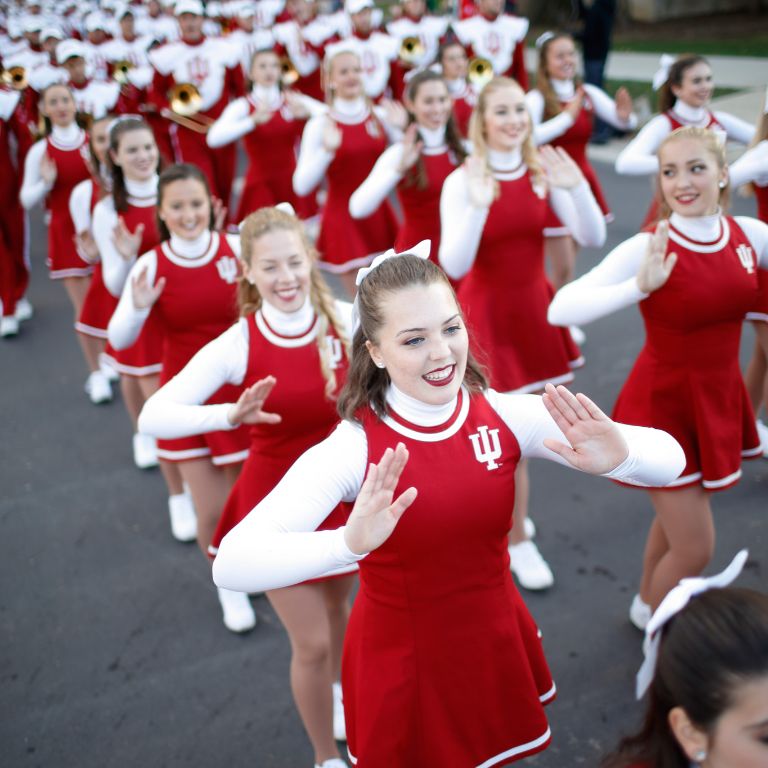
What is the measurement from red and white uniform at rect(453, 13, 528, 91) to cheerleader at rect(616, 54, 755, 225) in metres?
5.58

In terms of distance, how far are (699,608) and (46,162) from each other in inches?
235

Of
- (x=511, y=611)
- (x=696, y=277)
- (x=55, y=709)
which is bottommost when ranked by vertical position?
(x=55, y=709)

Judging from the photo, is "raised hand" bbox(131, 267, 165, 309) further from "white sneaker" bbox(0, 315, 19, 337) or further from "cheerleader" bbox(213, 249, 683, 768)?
"white sneaker" bbox(0, 315, 19, 337)

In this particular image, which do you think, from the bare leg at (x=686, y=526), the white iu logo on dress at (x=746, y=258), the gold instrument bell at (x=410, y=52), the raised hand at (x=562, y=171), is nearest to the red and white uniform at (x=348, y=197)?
the raised hand at (x=562, y=171)

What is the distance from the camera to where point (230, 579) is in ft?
6.98

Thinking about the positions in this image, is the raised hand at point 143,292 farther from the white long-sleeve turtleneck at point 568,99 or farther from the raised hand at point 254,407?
the white long-sleeve turtleneck at point 568,99

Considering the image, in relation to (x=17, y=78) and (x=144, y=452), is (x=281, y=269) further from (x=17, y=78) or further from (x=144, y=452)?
(x=17, y=78)

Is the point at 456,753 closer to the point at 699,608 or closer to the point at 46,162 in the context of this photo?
the point at 699,608

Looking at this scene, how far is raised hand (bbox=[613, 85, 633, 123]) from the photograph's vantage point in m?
5.85

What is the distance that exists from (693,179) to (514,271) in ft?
3.37

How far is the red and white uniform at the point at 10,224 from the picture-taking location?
7.80 metres

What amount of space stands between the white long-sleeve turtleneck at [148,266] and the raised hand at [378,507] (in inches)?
84.7

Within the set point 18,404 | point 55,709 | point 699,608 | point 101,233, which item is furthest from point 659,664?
point 18,404

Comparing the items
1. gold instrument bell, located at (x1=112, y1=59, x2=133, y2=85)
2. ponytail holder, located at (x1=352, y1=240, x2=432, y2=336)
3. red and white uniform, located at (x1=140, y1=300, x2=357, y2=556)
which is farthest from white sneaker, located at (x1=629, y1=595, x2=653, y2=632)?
gold instrument bell, located at (x1=112, y1=59, x2=133, y2=85)
